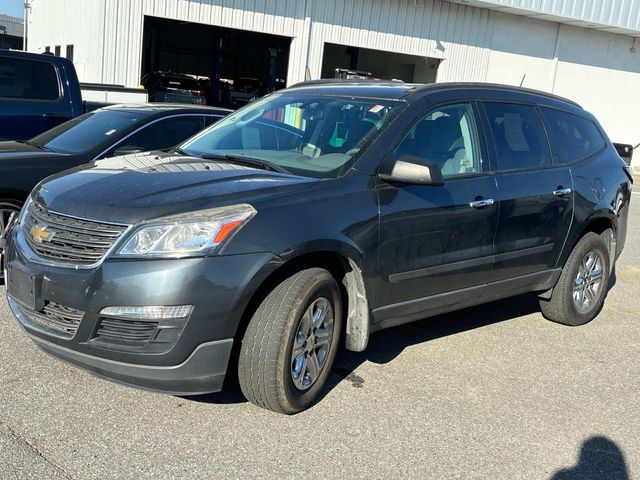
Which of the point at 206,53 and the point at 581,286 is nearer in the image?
the point at 581,286

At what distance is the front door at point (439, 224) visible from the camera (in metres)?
4.15

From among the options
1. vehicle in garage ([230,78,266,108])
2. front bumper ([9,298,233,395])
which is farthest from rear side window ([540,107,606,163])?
vehicle in garage ([230,78,266,108])

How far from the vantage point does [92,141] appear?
641cm

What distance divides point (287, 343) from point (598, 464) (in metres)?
1.74

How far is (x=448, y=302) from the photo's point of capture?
467 cm

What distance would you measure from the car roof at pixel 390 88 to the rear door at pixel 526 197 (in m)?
0.14

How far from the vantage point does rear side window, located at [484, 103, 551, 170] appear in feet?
16.2

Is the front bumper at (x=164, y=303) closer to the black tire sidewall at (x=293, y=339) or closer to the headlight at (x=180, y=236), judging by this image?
the headlight at (x=180, y=236)

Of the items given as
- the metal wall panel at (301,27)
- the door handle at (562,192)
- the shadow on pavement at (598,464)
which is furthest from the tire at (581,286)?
the metal wall panel at (301,27)

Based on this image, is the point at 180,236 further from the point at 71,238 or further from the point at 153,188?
the point at 71,238

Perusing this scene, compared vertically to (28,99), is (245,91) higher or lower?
lower

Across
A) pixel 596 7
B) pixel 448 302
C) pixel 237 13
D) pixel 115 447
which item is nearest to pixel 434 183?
pixel 448 302

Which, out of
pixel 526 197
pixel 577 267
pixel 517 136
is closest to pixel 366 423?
pixel 526 197

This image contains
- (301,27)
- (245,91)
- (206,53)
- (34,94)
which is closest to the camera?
(34,94)
